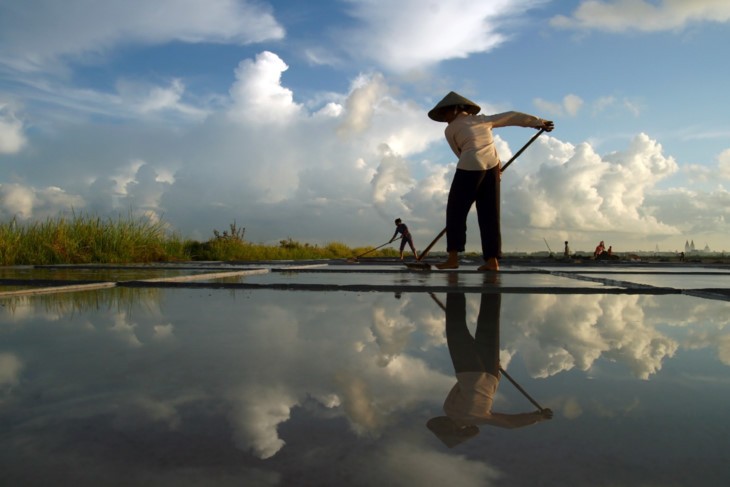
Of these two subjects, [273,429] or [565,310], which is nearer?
[273,429]

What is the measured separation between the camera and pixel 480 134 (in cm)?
749

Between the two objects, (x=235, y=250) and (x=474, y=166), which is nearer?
(x=474, y=166)

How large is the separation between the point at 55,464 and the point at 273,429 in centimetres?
49

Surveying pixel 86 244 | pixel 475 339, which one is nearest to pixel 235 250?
pixel 86 244

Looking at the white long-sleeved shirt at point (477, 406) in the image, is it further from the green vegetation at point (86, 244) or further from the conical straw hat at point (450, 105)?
the green vegetation at point (86, 244)

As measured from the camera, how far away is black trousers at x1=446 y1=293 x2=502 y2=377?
2203mm

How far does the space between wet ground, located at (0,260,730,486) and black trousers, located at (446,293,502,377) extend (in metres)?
0.06

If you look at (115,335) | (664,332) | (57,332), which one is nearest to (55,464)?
(115,335)

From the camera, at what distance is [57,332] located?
9.79ft

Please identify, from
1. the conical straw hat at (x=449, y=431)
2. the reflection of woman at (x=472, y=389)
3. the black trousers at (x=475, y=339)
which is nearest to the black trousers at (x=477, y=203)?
the black trousers at (x=475, y=339)

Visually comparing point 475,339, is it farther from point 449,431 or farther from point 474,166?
point 474,166

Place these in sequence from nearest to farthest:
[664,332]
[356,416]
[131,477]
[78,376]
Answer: [131,477] < [356,416] < [78,376] < [664,332]

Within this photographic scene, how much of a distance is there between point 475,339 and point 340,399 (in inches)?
48.9

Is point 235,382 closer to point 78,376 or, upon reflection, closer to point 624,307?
point 78,376
